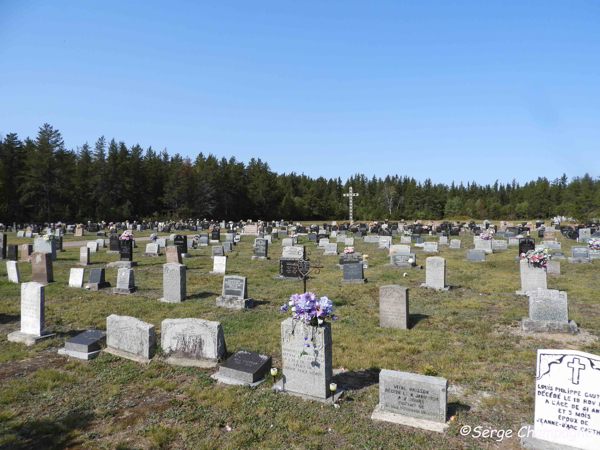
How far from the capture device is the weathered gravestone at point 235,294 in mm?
12086

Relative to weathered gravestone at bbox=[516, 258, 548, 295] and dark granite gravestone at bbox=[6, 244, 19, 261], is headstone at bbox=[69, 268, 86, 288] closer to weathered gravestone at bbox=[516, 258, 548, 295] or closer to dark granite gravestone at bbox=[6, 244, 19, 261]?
dark granite gravestone at bbox=[6, 244, 19, 261]

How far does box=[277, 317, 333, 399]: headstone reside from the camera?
6102mm

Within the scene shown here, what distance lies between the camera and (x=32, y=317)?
357 inches

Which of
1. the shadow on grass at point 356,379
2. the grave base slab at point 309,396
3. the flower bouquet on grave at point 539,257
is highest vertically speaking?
the flower bouquet on grave at point 539,257

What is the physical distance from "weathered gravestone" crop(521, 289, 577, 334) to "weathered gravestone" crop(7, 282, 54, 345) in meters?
11.2

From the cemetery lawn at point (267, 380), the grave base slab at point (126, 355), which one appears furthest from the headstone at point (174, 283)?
the grave base slab at point (126, 355)

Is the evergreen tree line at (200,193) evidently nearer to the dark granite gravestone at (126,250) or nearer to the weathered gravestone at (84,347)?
the dark granite gravestone at (126,250)

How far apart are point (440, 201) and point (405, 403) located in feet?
341

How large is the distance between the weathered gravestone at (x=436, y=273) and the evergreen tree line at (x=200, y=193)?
61.4m

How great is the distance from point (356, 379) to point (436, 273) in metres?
8.68

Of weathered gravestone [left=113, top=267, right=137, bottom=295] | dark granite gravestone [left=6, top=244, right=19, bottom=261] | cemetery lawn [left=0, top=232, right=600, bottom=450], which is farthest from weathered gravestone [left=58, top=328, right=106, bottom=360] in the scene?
dark granite gravestone [left=6, top=244, right=19, bottom=261]

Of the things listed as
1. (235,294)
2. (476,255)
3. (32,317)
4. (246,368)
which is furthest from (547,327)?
(476,255)

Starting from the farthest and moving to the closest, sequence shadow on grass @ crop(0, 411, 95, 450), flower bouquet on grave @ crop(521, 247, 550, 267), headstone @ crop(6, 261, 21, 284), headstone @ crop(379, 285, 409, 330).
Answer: headstone @ crop(6, 261, 21, 284), flower bouquet on grave @ crop(521, 247, 550, 267), headstone @ crop(379, 285, 409, 330), shadow on grass @ crop(0, 411, 95, 450)

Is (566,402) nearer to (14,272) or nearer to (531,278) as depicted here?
(531,278)
